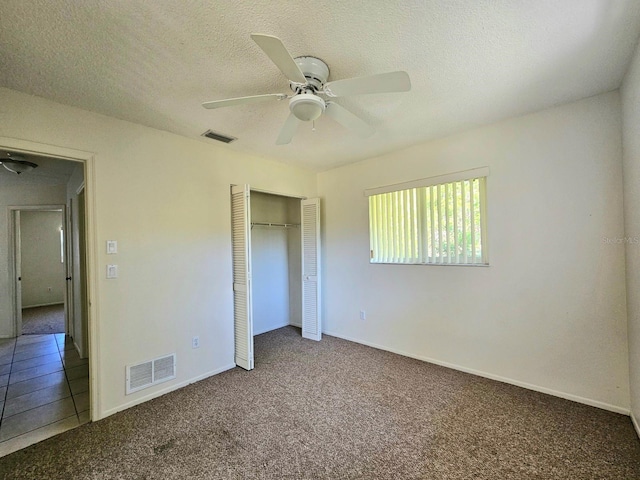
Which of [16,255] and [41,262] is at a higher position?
[16,255]

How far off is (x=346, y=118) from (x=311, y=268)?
2516 mm

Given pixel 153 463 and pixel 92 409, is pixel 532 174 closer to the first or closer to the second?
pixel 153 463

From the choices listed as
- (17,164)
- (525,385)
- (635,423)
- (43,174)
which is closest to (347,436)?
(525,385)

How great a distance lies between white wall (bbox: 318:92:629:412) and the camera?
2170 mm

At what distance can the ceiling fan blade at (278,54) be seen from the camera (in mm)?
1140

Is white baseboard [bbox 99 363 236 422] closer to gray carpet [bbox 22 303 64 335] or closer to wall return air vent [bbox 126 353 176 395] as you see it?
wall return air vent [bbox 126 353 176 395]

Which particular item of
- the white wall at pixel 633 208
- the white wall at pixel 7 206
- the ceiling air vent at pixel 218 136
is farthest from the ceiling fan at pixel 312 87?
the white wall at pixel 7 206

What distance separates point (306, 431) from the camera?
2018 millimetres

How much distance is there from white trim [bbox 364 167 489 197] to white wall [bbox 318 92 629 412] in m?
0.07

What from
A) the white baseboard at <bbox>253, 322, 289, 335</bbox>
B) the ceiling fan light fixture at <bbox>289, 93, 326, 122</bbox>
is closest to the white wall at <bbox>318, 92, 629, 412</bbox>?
the ceiling fan light fixture at <bbox>289, 93, 326, 122</bbox>

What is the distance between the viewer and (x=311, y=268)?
408 cm

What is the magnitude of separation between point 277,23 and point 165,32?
0.60 metres

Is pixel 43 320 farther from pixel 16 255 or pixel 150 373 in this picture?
pixel 150 373

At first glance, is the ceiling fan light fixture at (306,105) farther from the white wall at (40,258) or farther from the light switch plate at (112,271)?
the white wall at (40,258)
